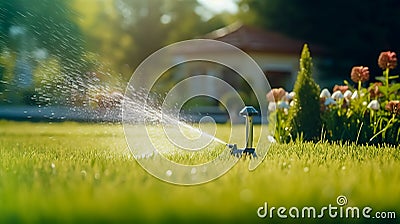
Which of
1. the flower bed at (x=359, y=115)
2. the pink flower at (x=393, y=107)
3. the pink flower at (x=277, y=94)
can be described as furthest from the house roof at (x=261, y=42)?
the pink flower at (x=393, y=107)

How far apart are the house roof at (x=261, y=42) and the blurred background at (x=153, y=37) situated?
0.03 metres

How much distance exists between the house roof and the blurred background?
0.03 m

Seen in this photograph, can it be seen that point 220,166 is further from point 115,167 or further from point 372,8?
point 372,8

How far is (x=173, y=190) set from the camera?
266cm

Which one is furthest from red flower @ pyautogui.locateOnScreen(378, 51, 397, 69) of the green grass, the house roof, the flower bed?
the house roof

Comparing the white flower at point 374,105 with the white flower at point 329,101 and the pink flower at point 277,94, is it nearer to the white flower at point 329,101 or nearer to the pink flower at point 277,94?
the white flower at point 329,101

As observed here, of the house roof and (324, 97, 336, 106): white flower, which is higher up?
the house roof

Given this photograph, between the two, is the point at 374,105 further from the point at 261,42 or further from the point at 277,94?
the point at 261,42

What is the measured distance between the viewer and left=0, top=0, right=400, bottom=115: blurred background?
863 cm

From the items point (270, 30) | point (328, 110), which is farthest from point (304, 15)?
point (328, 110)

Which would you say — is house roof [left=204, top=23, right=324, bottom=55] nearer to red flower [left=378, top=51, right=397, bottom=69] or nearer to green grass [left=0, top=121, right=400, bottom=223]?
red flower [left=378, top=51, right=397, bottom=69]

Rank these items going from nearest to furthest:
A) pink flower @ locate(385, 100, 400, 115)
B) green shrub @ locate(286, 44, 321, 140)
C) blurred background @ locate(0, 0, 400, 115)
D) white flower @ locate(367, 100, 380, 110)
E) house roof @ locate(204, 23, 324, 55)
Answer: pink flower @ locate(385, 100, 400, 115) → white flower @ locate(367, 100, 380, 110) → green shrub @ locate(286, 44, 321, 140) → blurred background @ locate(0, 0, 400, 115) → house roof @ locate(204, 23, 324, 55)

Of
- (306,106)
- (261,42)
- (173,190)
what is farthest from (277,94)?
(261,42)

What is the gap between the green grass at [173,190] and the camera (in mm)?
2234
